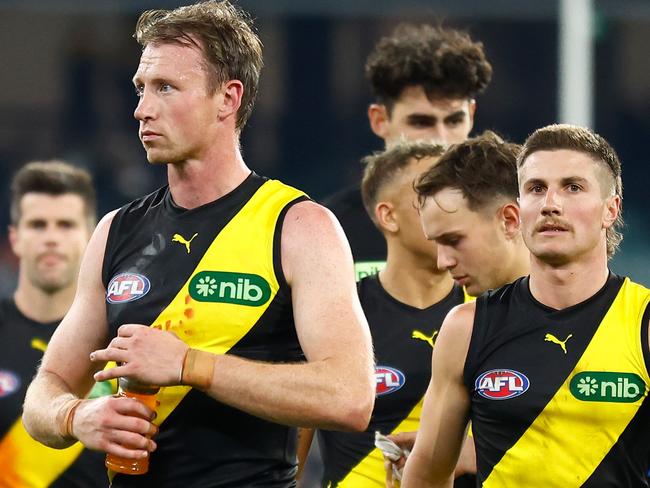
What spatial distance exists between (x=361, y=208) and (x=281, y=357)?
2284mm

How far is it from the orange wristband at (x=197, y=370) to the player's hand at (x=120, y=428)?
0.16 meters

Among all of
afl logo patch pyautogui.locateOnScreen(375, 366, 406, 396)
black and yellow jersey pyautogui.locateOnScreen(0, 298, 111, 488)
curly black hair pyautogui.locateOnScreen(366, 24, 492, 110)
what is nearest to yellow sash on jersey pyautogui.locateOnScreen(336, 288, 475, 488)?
afl logo patch pyautogui.locateOnScreen(375, 366, 406, 396)

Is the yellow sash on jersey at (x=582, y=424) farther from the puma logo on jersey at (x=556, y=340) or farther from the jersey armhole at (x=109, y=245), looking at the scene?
the jersey armhole at (x=109, y=245)

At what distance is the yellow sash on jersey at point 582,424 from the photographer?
380 centimetres

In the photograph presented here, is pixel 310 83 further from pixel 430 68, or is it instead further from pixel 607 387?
pixel 607 387

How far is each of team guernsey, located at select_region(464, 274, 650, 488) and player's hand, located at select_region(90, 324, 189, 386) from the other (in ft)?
3.08

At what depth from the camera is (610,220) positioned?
13.2 feet

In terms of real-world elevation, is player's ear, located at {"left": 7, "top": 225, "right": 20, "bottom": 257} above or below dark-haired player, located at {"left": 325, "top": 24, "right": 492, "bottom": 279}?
below

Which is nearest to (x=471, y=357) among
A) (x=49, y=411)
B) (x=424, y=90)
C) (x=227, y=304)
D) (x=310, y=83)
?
(x=227, y=304)

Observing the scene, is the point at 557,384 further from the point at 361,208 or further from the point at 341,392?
the point at 361,208

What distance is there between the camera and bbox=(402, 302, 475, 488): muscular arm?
4016 mm

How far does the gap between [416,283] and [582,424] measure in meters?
1.36

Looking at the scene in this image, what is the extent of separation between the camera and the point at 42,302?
6391 millimetres

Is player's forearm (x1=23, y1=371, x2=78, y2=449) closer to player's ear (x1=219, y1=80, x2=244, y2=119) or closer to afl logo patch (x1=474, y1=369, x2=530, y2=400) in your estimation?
player's ear (x1=219, y1=80, x2=244, y2=119)
